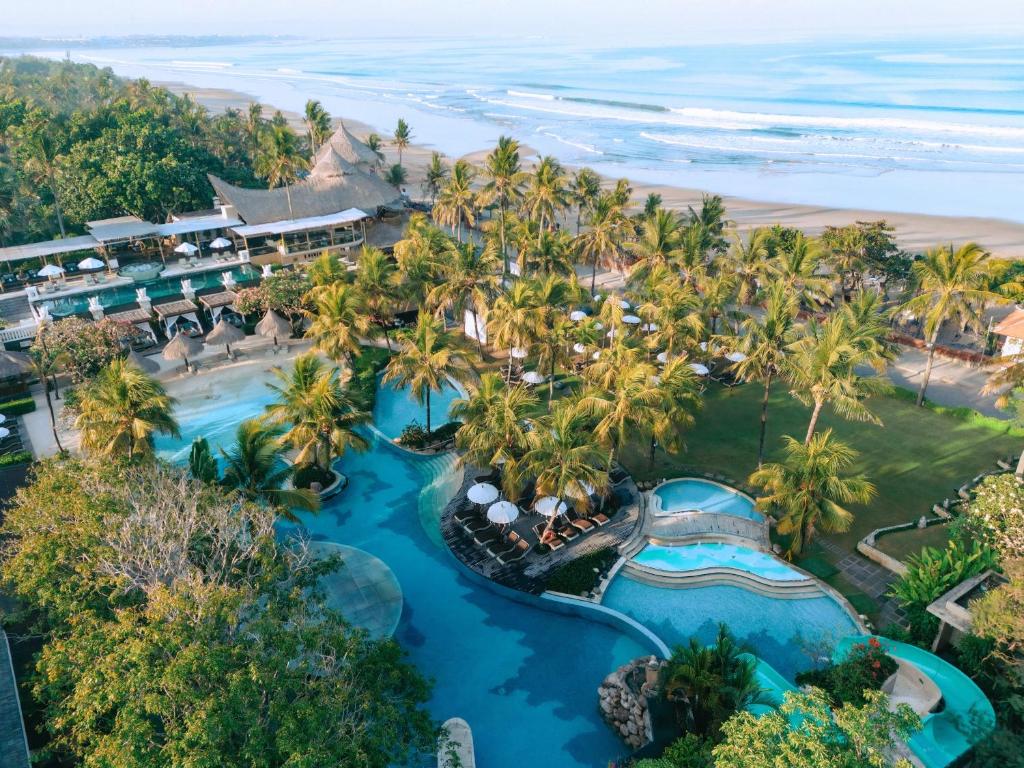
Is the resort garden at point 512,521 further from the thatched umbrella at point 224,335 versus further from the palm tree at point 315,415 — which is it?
the thatched umbrella at point 224,335

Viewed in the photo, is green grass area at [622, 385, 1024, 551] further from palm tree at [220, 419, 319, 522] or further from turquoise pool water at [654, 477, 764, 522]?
palm tree at [220, 419, 319, 522]

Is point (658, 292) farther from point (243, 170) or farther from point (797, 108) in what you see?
point (797, 108)

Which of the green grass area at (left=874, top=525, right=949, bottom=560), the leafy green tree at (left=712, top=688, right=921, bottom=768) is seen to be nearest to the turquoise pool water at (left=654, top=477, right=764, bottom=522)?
the green grass area at (left=874, top=525, right=949, bottom=560)

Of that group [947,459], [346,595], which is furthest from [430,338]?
[947,459]

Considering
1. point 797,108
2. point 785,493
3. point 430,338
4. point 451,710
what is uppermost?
point 797,108

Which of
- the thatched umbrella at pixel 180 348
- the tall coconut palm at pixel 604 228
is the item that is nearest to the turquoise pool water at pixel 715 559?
the tall coconut palm at pixel 604 228

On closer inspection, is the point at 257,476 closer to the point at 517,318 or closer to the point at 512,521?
the point at 512,521
